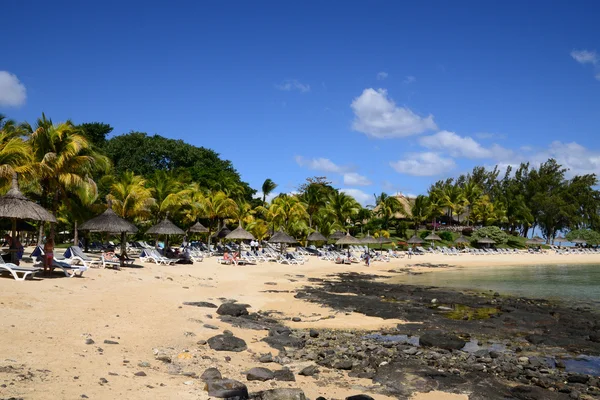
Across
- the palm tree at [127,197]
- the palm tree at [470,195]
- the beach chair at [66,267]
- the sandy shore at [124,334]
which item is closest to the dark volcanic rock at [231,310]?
the sandy shore at [124,334]

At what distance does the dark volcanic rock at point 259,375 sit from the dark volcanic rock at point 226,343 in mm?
1425

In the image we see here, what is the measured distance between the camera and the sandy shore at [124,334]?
562 cm

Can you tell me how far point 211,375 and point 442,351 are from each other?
5.04m

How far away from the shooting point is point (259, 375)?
6.73 m

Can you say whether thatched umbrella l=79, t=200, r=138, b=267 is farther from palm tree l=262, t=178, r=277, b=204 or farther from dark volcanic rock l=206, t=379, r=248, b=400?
palm tree l=262, t=178, r=277, b=204

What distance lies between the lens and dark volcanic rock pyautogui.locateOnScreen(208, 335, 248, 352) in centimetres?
823

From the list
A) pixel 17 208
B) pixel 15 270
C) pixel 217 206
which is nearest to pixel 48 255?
pixel 15 270

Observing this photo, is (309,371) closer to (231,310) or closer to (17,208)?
(231,310)

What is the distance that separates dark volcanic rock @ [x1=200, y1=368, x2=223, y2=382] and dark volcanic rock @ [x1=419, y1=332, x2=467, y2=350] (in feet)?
16.6

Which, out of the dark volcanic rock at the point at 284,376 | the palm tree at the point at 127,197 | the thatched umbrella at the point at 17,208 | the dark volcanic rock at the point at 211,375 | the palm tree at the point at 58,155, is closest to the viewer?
the dark volcanic rock at the point at 211,375

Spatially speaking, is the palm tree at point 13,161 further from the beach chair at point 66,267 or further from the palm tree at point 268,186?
the palm tree at point 268,186

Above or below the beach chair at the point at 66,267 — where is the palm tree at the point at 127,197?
above

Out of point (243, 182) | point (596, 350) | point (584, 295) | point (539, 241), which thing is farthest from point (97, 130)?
point (539, 241)

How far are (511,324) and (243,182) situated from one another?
4551 centimetres
